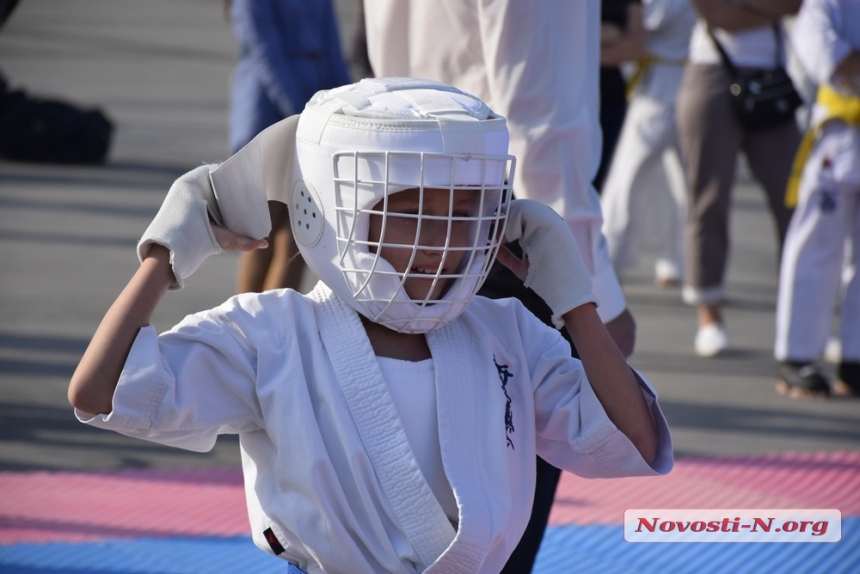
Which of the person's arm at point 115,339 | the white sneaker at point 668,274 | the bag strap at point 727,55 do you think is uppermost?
the person's arm at point 115,339

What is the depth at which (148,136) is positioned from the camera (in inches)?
460

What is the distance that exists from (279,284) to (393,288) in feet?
10.5

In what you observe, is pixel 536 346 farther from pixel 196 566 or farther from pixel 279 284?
pixel 279 284

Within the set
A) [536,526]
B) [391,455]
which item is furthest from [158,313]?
[391,455]

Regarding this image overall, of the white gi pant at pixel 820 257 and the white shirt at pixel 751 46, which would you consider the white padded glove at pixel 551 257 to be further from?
the white shirt at pixel 751 46

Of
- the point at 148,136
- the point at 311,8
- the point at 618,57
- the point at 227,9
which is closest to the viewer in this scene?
the point at 618,57

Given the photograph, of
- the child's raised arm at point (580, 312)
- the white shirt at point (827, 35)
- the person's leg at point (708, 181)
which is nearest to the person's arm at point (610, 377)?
the child's raised arm at point (580, 312)

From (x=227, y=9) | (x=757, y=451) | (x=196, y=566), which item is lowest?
(x=757, y=451)

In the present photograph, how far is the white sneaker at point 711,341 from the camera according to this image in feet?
20.3

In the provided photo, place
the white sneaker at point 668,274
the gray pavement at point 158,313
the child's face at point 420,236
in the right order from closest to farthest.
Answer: the child's face at point 420,236
the gray pavement at point 158,313
the white sneaker at point 668,274

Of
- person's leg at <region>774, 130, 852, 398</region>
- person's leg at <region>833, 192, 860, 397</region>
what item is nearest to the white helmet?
person's leg at <region>774, 130, 852, 398</region>

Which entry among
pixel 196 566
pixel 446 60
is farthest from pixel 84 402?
pixel 196 566

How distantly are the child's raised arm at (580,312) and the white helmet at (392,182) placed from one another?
0.14 meters

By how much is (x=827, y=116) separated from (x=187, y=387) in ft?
13.3
